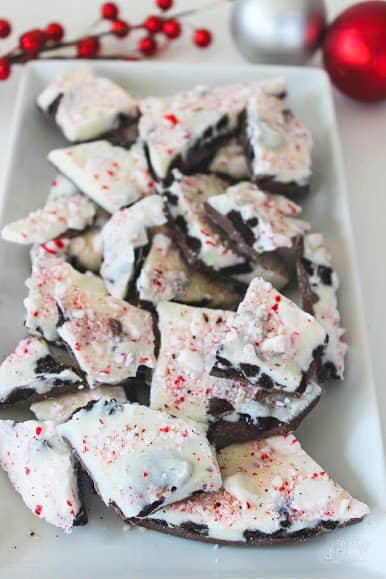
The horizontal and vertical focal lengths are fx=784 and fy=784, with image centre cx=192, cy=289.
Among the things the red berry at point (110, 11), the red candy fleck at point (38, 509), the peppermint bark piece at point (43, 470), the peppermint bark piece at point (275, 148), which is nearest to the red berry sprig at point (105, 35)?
the red berry at point (110, 11)

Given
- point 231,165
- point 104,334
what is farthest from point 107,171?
point 104,334

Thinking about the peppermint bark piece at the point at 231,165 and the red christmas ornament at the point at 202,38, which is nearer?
the peppermint bark piece at the point at 231,165

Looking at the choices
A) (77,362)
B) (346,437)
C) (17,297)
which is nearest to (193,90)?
(17,297)

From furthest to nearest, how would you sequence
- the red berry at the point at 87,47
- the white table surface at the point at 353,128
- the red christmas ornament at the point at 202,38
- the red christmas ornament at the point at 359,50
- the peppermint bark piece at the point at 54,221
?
the red christmas ornament at the point at 202,38, the red berry at the point at 87,47, the red christmas ornament at the point at 359,50, the white table surface at the point at 353,128, the peppermint bark piece at the point at 54,221

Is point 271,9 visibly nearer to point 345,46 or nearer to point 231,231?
point 345,46

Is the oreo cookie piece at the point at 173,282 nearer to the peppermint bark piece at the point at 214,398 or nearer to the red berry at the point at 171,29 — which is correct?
the peppermint bark piece at the point at 214,398

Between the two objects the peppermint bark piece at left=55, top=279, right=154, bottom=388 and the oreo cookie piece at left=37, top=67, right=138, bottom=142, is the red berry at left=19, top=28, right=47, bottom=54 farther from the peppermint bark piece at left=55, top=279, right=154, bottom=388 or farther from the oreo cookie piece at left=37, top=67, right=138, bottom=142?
the peppermint bark piece at left=55, top=279, right=154, bottom=388

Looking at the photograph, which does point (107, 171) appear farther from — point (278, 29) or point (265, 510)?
point (265, 510)

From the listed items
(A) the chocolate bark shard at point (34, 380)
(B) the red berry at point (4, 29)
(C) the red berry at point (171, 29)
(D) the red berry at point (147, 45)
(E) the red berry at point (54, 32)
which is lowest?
(A) the chocolate bark shard at point (34, 380)
